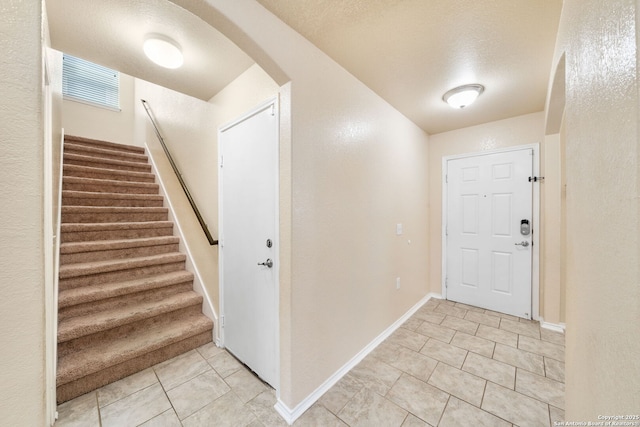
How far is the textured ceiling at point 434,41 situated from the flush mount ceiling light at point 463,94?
0.20 feet

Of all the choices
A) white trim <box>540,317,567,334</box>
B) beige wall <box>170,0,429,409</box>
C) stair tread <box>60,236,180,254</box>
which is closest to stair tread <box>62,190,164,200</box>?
stair tread <box>60,236,180,254</box>

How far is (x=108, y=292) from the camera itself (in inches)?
80.5

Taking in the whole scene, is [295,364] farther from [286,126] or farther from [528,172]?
[528,172]

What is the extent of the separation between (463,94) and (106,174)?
173 inches

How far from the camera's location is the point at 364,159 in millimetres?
2109

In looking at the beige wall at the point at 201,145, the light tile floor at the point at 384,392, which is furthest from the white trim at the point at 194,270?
the light tile floor at the point at 384,392

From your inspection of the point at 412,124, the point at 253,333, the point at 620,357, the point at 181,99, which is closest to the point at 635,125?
the point at 620,357

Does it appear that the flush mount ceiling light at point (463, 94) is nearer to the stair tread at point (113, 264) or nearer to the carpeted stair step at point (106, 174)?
the stair tread at point (113, 264)

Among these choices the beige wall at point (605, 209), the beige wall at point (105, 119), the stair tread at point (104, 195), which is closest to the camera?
the beige wall at point (605, 209)

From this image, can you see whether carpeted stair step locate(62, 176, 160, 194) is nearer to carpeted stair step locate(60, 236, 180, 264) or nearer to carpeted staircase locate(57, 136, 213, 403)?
carpeted staircase locate(57, 136, 213, 403)

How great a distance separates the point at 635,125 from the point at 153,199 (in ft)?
13.4

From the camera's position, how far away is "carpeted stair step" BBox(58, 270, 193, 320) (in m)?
1.89

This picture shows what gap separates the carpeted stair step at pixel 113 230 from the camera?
238 cm

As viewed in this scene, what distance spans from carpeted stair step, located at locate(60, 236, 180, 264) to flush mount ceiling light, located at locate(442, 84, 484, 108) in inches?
133
